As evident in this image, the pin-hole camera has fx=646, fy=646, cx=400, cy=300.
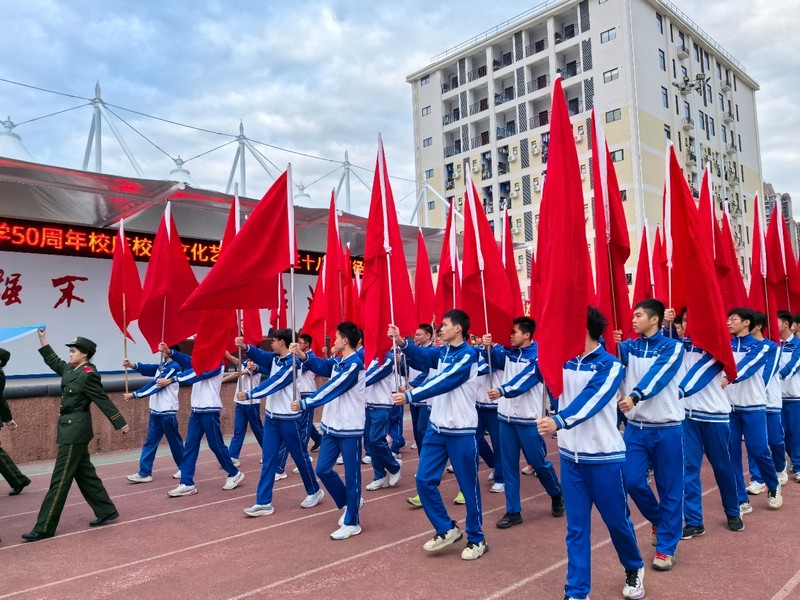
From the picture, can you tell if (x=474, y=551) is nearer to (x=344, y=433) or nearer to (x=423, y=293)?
(x=344, y=433)

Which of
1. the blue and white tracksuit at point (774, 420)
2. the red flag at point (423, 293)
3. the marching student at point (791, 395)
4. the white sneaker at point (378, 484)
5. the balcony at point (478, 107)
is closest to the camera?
the blue and white tracksuit at point (774, 420)

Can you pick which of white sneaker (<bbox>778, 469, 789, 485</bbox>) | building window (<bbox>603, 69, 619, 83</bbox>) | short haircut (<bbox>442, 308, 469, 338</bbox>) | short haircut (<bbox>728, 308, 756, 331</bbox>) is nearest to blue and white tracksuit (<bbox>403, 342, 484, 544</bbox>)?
short haircut (<bbox>442, 308, 469, 338</bbox>)

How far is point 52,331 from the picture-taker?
458 inches

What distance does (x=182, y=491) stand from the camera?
7383 mm

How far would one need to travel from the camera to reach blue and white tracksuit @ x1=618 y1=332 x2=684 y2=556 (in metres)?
4.39

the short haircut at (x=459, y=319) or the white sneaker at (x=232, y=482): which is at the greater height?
the short haircut at (x=459, y=319)

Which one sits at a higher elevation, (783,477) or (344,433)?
(344,433)

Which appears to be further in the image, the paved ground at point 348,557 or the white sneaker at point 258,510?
the white sneaker at point 258,510

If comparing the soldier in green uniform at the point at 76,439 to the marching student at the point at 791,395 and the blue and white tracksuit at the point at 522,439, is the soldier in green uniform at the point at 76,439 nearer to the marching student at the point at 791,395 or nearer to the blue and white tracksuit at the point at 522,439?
the blue and white tracksuit at the point at 522,439

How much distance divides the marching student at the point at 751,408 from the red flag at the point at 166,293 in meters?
6.06

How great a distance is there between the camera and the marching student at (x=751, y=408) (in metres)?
5.74

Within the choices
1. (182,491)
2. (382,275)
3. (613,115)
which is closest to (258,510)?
(182,491)

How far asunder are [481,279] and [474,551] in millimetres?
2762

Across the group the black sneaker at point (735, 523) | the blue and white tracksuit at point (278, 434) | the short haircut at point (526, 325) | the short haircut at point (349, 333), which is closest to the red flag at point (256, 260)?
the short haircut at point (349, 333)
